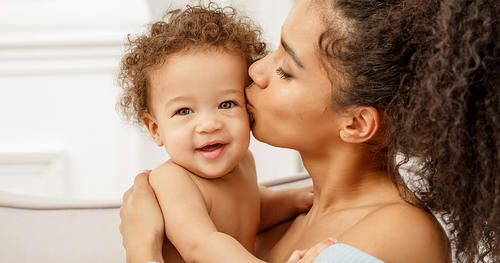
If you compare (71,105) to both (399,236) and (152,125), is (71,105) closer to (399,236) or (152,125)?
(152,125)

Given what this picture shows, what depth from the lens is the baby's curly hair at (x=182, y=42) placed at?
1.46m

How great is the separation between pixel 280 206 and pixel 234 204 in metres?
0.22

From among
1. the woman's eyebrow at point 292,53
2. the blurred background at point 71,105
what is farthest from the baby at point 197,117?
the blurred background at point 71,105

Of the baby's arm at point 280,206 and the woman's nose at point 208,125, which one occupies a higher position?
the woman's nose at point 208,125

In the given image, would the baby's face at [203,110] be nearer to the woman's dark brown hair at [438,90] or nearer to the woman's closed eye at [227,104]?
the woman's closed eye at [227,104]

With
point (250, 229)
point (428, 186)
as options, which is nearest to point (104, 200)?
point (250, 229)

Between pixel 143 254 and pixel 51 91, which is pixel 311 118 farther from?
pixel 51 91

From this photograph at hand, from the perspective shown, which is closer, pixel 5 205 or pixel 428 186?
pixel 428 186

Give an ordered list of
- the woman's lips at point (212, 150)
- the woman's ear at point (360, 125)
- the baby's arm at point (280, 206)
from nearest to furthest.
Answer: the woman's ear at point (360, 125) < the woman's lips at point (212, 150) < the baby's arm at point (280, 206)

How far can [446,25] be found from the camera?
3.76ft

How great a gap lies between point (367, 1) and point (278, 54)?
0.76 ft

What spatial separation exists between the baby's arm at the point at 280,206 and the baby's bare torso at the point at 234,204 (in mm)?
89

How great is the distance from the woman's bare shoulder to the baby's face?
31 cm

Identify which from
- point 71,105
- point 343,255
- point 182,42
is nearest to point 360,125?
point 343,255
